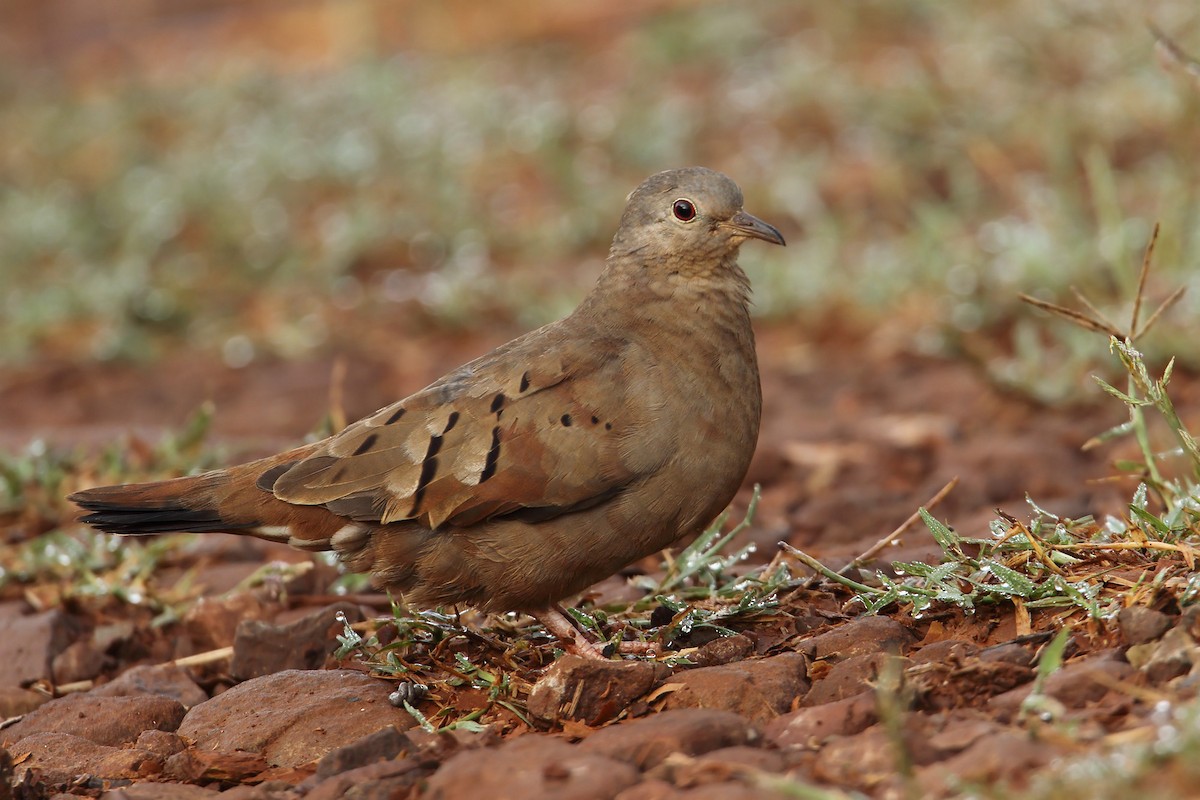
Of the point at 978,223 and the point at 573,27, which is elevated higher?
the point at 573,27

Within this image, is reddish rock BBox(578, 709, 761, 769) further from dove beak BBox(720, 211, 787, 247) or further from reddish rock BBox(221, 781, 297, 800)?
dove beak BBox(720, 211, 787, 247)

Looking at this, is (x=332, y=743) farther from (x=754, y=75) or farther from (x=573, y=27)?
(x=573, y=27)

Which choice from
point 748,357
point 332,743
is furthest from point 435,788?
point 748,357

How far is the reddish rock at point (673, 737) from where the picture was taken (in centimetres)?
288

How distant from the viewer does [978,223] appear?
8641 mm

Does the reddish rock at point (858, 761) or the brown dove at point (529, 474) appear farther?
the brown dove at point (529, 474)

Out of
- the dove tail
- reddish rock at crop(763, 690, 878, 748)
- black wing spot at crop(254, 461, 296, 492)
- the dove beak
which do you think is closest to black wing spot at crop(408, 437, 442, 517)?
black wing spot at crop(254, 461, 296, 492)

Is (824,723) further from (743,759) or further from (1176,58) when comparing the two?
(1176,58)

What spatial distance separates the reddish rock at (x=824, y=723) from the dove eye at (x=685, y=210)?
1.78 meters

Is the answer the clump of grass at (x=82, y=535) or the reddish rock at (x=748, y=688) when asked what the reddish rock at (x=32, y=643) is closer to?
the clump of grass at (x=82, y=535)

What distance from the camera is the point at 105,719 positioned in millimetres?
3811

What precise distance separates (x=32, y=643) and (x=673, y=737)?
7.82ft

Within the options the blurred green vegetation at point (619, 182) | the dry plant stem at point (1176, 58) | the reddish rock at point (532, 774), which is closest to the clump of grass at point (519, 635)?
the reddish rock at point (532, 774)

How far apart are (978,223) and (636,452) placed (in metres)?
5.36
